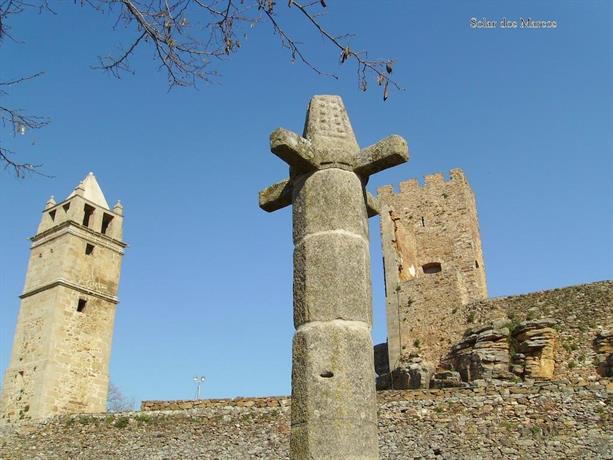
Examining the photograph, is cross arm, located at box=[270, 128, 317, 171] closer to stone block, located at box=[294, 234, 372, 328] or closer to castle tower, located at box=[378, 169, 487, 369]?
stone block, located at box=[294, 234, 372, 328]

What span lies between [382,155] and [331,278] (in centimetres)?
113

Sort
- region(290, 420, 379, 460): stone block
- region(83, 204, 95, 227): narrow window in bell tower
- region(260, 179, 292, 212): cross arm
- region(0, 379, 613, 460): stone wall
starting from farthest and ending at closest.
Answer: region(83, 204, 95, 227): narrow window in bell tower
region(0, 379, 613, 460): stone wall
region(260, 179, 292, 212): cross arm
region(290, 420, 379, 460): stone block

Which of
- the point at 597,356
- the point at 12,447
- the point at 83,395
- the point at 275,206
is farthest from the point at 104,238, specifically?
the point at 275,206

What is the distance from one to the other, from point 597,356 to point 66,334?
61.6 ft

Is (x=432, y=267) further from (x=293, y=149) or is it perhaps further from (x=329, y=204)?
(x=293, y=149)

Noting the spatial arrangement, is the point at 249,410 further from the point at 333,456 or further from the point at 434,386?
the point at 333,456

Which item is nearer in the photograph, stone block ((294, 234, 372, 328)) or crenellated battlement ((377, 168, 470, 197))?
stone block ((294, 234, 372, 328))

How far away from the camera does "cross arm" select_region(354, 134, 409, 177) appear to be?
504 centimetres

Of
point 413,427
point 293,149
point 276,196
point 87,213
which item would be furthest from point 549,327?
point 87,213

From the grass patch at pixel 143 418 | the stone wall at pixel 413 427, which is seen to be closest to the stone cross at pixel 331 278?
the stone wall at pixel 413 427

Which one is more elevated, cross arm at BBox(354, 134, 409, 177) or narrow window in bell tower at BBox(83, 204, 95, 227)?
narrow window in bell tower at BBox(83, 204, 95, 227)

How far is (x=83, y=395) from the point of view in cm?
2395

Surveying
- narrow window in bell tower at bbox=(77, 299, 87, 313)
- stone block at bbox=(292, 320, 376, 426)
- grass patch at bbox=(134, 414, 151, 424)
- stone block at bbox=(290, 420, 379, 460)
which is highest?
narrow window in bell tower at bbox=(77, 299, 87, 313)

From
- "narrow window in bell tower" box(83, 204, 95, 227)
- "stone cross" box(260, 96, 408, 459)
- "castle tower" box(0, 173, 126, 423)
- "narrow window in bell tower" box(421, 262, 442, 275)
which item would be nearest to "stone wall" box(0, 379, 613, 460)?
"castle tower" box(0, 173, 126, 423)
